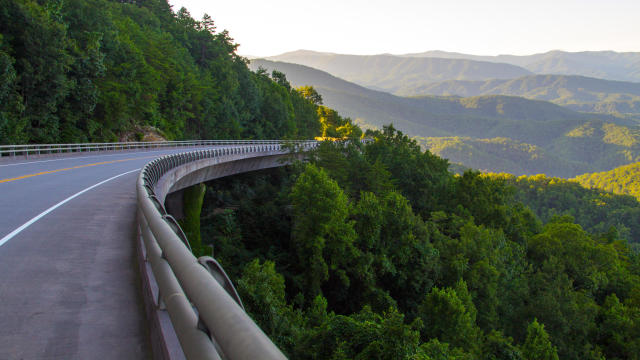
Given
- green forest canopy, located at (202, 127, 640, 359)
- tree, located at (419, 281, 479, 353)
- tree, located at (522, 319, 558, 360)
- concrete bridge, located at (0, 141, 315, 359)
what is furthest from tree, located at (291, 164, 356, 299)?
concrete bridge, located at (0, 141, 315, 359)

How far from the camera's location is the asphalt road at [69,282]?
3.91 m

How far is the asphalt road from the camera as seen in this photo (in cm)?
391

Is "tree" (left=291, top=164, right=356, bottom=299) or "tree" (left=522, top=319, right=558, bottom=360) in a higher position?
"tree" (left=291, top=164, right=356, bottom=299)

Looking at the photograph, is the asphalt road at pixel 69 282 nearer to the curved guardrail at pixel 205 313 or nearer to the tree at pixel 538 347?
the curved guardrail at pixel 205 313

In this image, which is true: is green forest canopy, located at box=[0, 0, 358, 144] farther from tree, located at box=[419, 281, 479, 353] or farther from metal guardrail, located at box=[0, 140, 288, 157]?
tree, located at box=[419, 281, 479, 353]

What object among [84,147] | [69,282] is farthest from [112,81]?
[69,282]

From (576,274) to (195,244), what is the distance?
4290 cm

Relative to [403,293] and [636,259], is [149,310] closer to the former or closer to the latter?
[403,293]

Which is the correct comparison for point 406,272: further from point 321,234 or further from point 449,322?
point 321,234

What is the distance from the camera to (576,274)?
51219 millimetres

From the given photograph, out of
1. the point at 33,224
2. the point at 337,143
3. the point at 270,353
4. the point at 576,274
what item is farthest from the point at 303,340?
the point at 337,143

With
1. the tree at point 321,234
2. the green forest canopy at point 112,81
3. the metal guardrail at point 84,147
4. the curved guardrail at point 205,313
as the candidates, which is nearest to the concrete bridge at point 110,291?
the curved guardrail at point 205,313

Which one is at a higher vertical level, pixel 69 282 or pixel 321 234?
pixel 69 282

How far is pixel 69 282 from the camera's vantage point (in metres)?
5.64
